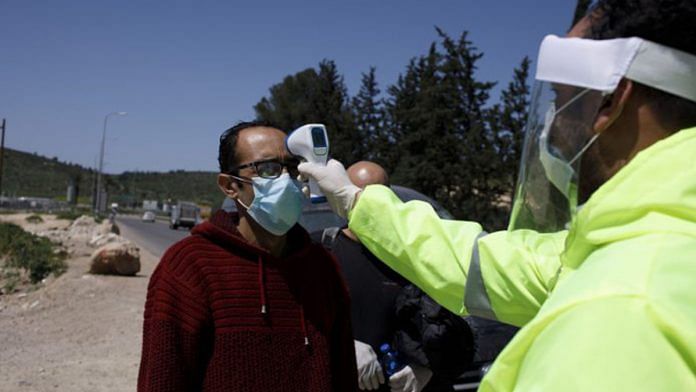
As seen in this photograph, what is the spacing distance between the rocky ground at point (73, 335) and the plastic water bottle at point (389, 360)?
3.97 m

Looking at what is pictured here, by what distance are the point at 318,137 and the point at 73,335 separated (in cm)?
773

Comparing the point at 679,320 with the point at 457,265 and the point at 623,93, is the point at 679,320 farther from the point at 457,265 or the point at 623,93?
the point at 457,265

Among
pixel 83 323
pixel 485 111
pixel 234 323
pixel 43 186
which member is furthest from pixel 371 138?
pixel 43 186

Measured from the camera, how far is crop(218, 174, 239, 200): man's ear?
277 centimetres

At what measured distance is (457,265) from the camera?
184 centimetres

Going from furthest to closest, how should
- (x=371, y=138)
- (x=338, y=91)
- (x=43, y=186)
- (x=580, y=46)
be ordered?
(x=43, y=186) → (x=338, y=91) → (x=371, y=138) → (x=580, y=46)

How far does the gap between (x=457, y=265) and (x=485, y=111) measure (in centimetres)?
2365

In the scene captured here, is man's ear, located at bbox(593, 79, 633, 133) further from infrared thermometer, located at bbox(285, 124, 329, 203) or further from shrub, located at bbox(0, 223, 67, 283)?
shrub, located at bbox(0, 223, 67, 283)

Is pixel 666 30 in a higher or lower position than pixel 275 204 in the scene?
higher

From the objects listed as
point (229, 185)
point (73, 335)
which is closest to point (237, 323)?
point (229, 185)

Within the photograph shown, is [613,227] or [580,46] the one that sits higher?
[580,46]

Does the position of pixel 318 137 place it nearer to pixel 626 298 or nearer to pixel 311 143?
pixel 311 143

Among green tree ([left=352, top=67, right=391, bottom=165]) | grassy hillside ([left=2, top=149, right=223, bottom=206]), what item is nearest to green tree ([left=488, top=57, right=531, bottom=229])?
green tree ([left=352, top=67, right=391, bottom=165])

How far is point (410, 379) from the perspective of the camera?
135 inches
